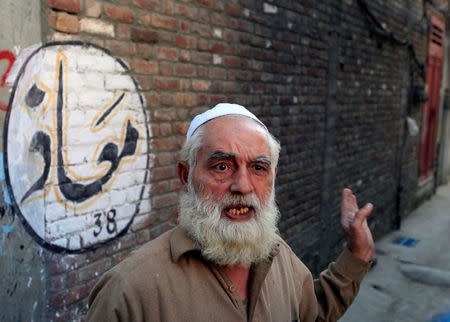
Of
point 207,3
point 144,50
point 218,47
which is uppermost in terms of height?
point 207,3

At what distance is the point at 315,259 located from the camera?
5168mm

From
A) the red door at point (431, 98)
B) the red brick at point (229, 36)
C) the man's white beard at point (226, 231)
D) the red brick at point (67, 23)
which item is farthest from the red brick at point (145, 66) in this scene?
the red door at point (431, 98)

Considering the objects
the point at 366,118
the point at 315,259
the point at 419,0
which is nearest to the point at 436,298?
the point at 315,259

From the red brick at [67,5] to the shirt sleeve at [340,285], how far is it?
1.85 m

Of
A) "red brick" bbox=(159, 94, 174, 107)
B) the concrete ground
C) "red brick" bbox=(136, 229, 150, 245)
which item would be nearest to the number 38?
"red brick" bbox=(136, 229, 150, 245)

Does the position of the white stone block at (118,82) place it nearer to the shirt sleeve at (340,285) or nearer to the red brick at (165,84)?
the red brick at (165,84)

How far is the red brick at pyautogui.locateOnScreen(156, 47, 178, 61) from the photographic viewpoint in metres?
2.78

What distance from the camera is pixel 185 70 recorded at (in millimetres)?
3002

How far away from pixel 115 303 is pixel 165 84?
5.75ft

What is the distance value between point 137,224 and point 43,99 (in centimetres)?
102

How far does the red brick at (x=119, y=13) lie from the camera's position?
2443mm

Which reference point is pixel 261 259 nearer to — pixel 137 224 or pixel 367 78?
pixel 137 224

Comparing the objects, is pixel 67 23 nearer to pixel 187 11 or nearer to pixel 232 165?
pixel 187 11

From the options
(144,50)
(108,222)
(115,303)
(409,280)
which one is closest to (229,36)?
(144,50)
